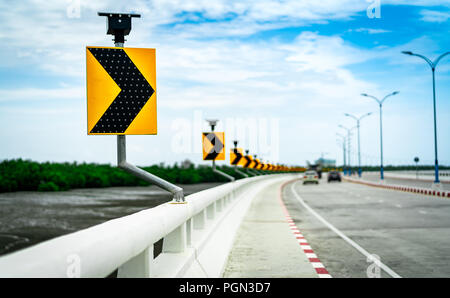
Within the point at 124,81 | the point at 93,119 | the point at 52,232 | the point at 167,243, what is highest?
the point at 124,81

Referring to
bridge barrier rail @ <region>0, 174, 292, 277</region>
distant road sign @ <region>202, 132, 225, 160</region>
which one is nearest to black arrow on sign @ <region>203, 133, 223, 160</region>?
distant road sign @ <region>202, 132, 225, 160</region>

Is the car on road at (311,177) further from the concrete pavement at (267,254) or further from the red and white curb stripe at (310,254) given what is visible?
the red and white curb stripe at (310,254)

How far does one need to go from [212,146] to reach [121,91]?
13146 millimetres

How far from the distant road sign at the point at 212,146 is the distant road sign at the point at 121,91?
12.9 metres

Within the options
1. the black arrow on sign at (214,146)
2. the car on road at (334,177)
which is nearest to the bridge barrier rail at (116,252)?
the black arrow on sign at (214,146)

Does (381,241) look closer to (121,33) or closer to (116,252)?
(121,33)

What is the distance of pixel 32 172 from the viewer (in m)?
66.2

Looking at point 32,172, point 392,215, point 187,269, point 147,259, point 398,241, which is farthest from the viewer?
point 32,172

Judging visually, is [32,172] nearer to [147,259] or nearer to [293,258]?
[293,258]

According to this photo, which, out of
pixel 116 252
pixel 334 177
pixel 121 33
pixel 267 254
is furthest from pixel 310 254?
pixel 334 177

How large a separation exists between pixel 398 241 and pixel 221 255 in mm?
5353

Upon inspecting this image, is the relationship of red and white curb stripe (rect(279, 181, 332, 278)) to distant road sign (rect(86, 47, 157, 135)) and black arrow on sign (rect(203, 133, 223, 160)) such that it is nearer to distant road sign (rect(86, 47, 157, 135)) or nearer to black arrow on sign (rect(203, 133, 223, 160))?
black arrow on sign (rect(203, 133, 223, 160))

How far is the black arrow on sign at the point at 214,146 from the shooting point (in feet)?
64.6
